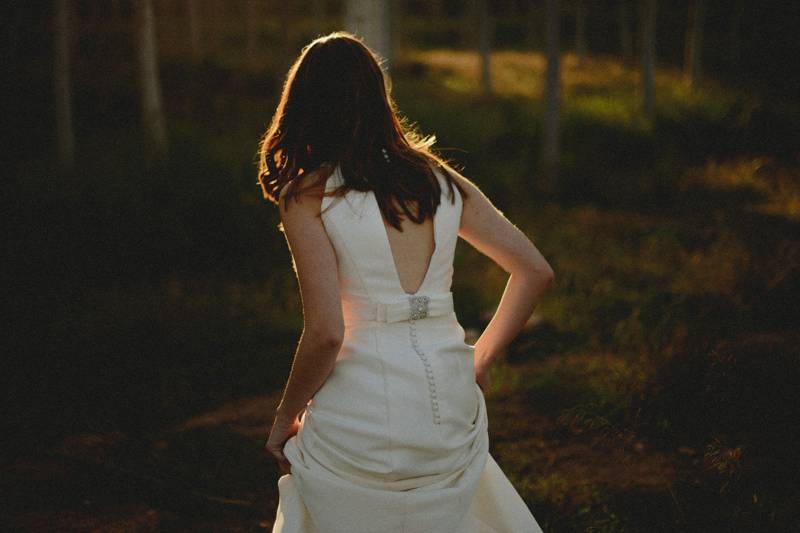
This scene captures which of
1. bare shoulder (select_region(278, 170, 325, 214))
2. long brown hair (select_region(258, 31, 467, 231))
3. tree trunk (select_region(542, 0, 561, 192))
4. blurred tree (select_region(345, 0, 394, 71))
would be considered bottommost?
tree trunk (select_region(542, 0, 561, 192))

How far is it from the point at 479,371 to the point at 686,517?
175cm

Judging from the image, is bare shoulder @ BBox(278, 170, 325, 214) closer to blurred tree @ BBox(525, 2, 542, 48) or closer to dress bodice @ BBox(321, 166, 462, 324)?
dress bodice @ BBox(321, 166, 462, 324)

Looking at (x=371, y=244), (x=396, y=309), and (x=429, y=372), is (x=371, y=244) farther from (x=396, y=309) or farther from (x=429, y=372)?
(x=429, y=372)

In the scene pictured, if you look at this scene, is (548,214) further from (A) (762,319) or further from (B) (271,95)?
(B) (271,95)

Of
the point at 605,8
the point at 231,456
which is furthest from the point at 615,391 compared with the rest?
the point at 605,8

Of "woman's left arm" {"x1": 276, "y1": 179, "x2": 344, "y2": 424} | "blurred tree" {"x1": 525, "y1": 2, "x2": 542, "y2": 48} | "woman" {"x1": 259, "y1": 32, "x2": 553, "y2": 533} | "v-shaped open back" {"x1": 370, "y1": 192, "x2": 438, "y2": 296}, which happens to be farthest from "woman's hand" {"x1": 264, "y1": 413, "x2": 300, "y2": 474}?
A: "blurred tree" {"x1": 525, "y1": 2, "x2": 542, "y2": 48}

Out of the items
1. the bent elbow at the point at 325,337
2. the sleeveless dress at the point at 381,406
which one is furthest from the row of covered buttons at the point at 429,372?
the bent elbow at the point at 325,337

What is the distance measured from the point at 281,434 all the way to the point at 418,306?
59cm

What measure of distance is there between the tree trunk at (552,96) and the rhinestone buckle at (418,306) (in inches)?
463

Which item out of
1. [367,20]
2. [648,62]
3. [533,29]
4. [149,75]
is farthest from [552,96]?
[533,29]

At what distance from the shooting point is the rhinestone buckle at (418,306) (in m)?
2.21

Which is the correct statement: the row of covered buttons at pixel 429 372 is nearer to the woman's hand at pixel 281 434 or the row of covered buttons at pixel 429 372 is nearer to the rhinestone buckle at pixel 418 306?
the rhinestone buckle at pixel 418 306

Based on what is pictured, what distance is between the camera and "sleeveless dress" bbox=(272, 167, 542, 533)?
7.11ft

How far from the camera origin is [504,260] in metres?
2.44
